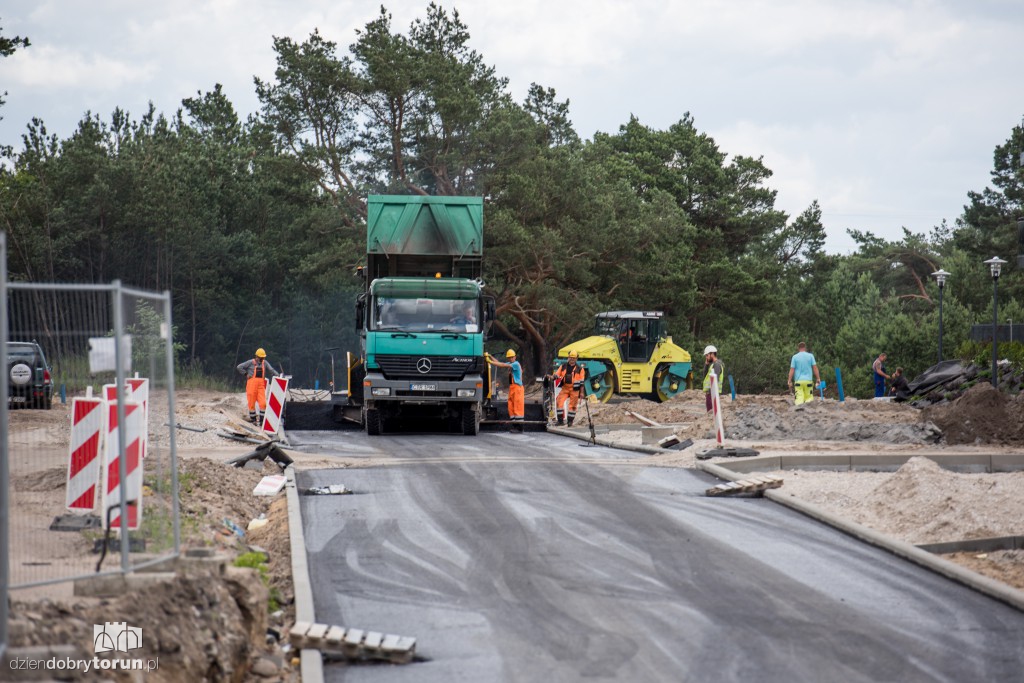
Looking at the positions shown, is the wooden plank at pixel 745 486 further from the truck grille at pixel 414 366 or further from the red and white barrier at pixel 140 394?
the truck grille at pixel 414 366

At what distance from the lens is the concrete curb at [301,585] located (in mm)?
7270

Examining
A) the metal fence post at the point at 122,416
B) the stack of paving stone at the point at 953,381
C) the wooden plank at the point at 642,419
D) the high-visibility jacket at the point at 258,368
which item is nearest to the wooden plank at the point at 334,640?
→ the metal fence post at the point at 122,416

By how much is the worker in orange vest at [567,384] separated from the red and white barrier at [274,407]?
678 centimetres

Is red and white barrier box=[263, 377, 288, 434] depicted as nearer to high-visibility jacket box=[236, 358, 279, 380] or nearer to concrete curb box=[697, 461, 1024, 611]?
high-visibility jacket box=[236, 358, 279, 380]

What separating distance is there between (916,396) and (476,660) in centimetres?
2766

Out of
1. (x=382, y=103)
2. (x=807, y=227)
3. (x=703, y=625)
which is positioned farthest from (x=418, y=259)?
(x=807, y=227)

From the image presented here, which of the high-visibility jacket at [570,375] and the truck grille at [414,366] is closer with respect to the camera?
the truck grille at [414,366]

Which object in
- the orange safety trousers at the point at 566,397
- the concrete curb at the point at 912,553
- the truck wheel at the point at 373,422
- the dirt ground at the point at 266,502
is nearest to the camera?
the dirt ground at the point at 266,502

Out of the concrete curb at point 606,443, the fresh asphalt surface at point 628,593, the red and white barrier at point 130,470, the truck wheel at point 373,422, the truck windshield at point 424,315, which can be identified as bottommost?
the fresh asphalt surface at point 628,593

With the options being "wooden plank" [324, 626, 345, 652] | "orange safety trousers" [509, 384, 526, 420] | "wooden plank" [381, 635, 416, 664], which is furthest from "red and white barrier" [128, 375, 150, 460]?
"orange safety trousers" [509, 384, 526, 420]

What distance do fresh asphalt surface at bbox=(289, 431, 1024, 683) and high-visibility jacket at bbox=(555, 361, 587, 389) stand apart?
39.2ft

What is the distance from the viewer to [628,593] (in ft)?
30.8

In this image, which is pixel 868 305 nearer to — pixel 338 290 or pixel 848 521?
pixel 338 290

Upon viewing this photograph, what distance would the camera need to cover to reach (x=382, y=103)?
A: 47.2m
